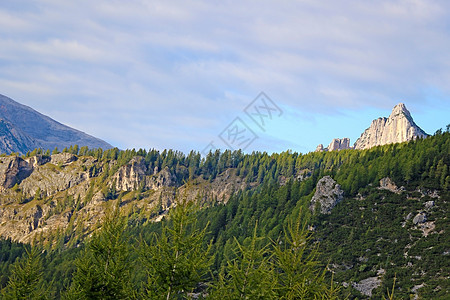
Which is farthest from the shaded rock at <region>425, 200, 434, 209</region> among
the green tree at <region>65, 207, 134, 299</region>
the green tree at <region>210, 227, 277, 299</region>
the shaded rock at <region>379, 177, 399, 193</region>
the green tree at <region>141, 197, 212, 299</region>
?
the green tree at <region>141, 197, 212, 299</region>

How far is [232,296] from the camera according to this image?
77.8 feet

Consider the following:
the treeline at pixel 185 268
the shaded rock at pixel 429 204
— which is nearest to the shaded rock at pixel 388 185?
the shaded rock at pixel 429 204

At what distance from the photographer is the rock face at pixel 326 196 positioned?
145625 mm

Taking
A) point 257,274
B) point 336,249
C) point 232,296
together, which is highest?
point 336,249

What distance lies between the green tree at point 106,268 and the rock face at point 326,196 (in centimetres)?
11858

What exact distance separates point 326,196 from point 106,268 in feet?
411

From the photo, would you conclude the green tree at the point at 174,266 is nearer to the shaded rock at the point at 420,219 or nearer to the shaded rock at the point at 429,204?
the shaded rock at the point at 420,219

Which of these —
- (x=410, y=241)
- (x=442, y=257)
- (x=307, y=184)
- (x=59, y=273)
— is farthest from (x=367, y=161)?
(x=59, y=273)

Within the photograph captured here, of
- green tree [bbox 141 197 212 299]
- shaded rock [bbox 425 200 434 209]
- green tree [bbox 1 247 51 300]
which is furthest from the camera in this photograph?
shaded rock [bbox 425 200 434 209]

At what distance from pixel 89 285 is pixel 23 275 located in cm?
957

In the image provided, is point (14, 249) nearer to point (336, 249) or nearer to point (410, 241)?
point (336, 249)

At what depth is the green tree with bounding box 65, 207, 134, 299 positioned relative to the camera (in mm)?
31047

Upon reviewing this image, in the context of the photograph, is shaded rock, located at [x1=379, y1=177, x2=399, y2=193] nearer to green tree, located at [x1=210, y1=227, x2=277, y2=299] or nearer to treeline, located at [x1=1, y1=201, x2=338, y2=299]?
treeline, located at [x1=1, y1=201, x2=338, y2=299]

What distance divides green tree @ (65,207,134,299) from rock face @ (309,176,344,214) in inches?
4668
